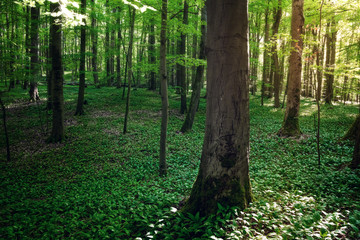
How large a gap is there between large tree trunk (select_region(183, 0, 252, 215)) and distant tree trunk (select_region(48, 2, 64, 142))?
8.33 m

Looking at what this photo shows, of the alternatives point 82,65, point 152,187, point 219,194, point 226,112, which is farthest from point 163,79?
point 82,65

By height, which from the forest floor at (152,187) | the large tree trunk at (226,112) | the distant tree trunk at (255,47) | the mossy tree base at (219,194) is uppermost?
the distant tree trunk at (255,47)

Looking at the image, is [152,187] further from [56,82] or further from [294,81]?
[294,81]

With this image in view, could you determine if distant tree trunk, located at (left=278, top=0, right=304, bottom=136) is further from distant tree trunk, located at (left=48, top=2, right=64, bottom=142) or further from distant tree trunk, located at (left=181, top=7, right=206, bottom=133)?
distant tree trunk, located at (left=48, top=2, right=64, bottom=142)

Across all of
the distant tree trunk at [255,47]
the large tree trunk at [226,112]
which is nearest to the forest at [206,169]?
the large tree trunk at [226,112]

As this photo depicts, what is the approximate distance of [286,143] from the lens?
27.8 feet

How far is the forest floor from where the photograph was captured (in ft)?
10.5

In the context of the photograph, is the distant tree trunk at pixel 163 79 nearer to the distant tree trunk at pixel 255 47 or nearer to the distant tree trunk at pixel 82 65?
the distant tree trunk at pixel 82 65

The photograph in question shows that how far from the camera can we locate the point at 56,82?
9359mm

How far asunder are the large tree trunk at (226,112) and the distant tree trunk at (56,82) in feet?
27.3

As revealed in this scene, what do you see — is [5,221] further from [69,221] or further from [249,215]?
[249,215]

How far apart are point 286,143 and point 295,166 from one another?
2673 millimetres

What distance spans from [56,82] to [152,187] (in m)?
7.27

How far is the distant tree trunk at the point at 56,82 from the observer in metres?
9.08
